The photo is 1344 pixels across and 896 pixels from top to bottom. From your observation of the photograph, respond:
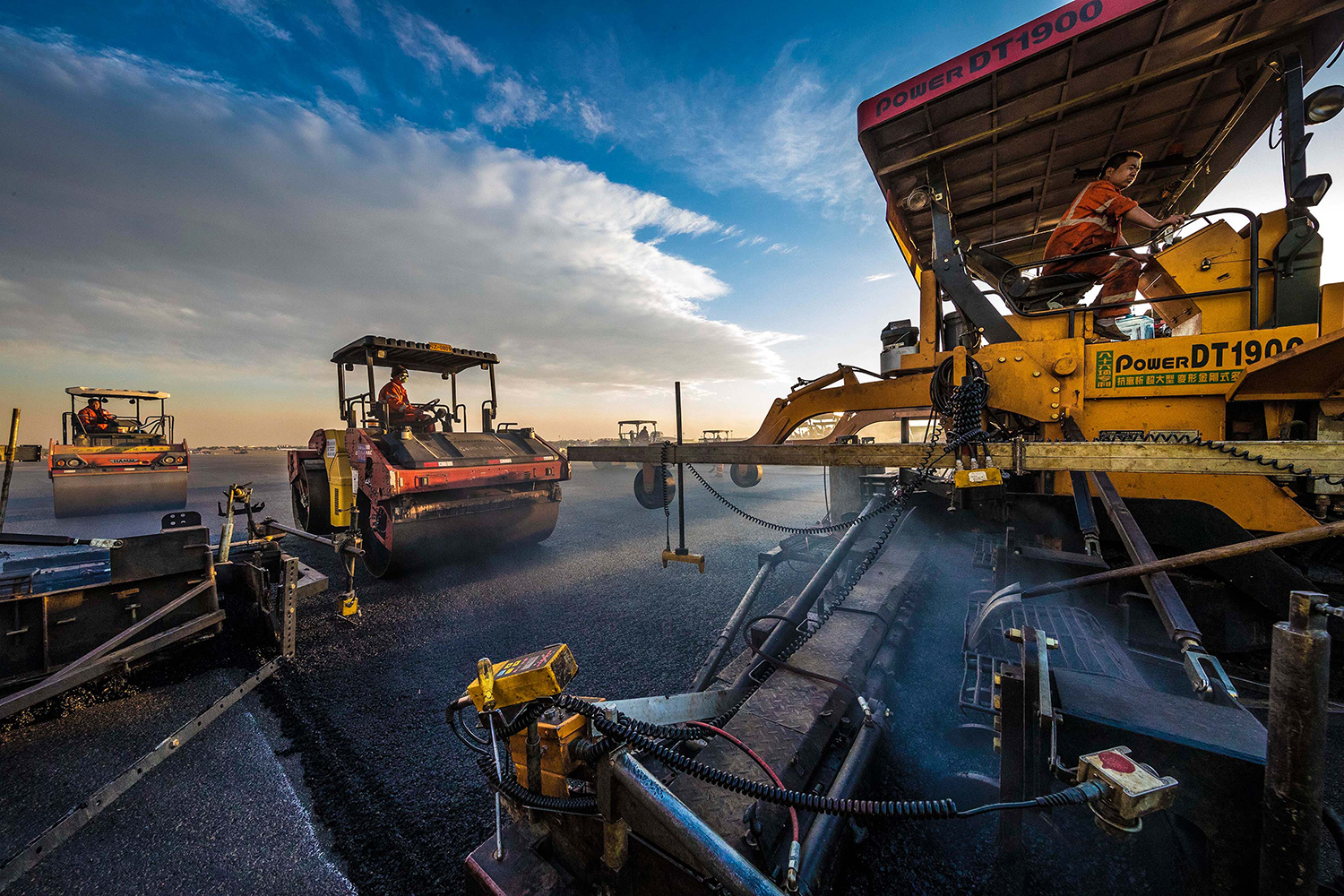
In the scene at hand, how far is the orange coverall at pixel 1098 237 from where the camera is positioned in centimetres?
326

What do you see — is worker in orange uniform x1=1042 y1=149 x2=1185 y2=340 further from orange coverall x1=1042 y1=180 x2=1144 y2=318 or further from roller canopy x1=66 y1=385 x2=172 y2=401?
roller canopy x1=66 y1=385 x2=172 y2=401

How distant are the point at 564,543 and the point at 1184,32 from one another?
8.29 metres

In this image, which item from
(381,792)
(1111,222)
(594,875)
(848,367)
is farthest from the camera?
(848,367)

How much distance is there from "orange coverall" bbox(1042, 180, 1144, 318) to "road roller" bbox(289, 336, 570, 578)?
5.98 m

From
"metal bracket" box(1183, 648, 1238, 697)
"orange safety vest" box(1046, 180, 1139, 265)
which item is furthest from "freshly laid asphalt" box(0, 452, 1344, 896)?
"orange safety vest" box(1046, 180, 1139, 265)

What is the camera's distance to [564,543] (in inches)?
318

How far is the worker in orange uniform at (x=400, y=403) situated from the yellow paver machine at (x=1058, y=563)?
5.68 meters

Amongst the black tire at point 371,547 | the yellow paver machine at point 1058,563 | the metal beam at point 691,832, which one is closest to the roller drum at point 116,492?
the black tire at point 371,547

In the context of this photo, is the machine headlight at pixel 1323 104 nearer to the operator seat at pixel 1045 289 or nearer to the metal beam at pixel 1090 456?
the operator seat at pixel 1045 289

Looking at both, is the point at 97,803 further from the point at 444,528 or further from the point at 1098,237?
the point at 1098,237

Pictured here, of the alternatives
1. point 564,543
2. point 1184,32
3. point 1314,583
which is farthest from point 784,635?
point 564,543

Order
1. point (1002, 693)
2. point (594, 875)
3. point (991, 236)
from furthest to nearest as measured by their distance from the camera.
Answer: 1. point (991, 236)
2. point (1002, 693)
3. point (594, 875)

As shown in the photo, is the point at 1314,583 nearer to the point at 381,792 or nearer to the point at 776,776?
the point at 776,776

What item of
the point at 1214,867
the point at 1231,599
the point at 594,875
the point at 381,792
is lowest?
the point at 381,792
